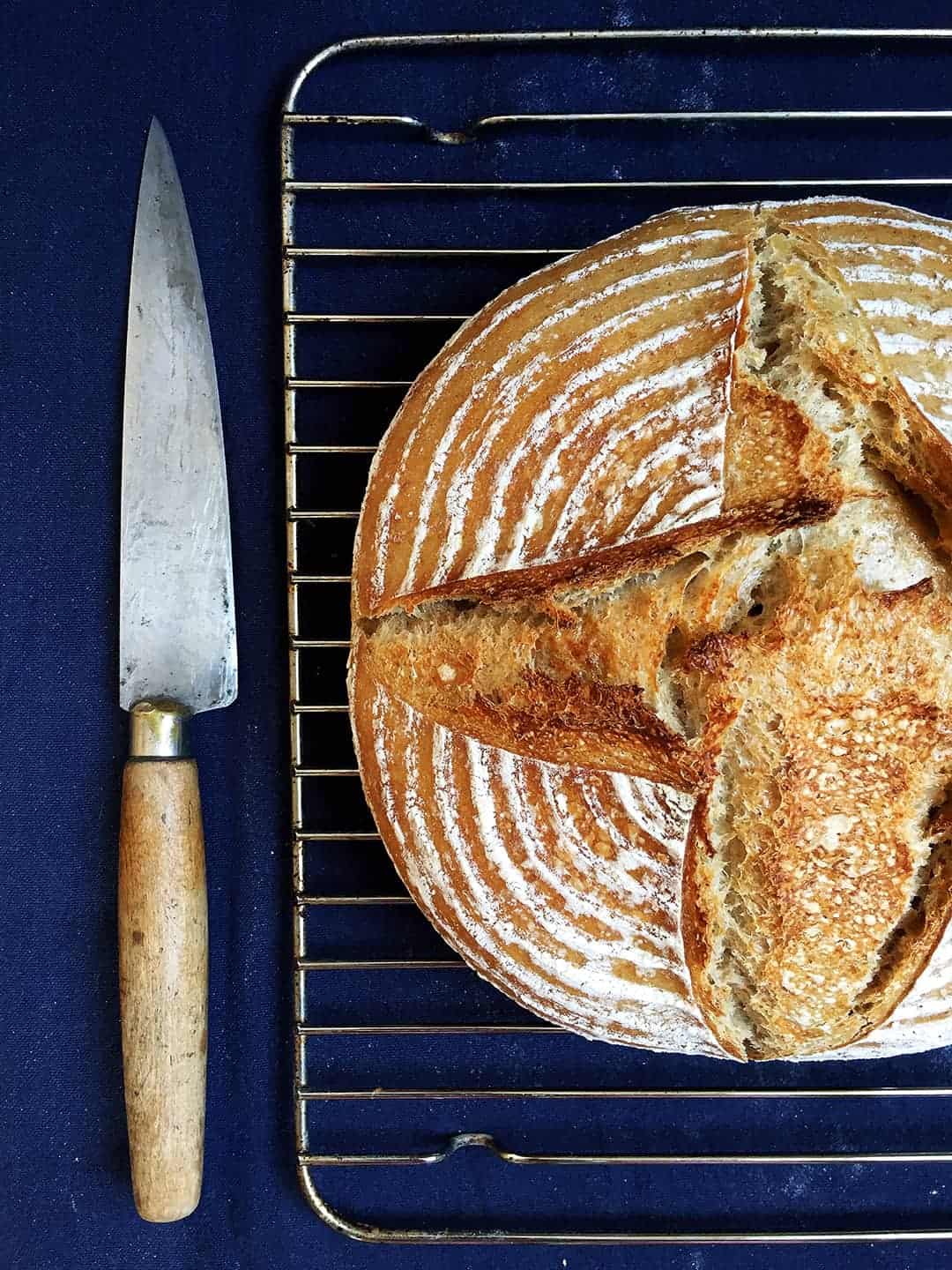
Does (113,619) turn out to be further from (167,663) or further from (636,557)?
(636,557)

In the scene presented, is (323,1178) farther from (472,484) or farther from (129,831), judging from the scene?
(472,484)

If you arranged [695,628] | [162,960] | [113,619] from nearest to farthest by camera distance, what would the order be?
[695,628], [162,960], [113,619]

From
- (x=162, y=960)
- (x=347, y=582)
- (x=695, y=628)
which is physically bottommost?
(x=162, y=960)

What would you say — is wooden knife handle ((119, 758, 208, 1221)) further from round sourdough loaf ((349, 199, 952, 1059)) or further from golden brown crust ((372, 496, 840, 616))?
golden brown crust ((372, 496, 840, 616))

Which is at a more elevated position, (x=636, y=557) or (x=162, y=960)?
(x=636, y=557)

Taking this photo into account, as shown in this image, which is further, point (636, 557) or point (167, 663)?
point (167, 663)

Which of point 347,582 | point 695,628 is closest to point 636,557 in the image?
point 695,628

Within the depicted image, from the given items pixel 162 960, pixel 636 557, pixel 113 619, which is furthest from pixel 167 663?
pixel 636 557

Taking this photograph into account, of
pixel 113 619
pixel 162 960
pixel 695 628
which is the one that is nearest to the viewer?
pixel 695 628
